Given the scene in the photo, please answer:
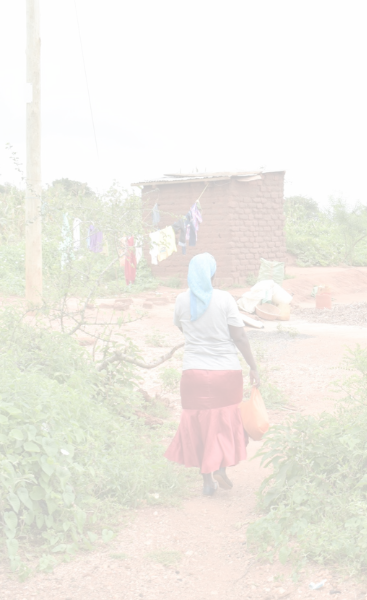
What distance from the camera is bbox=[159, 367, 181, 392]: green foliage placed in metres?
6.75

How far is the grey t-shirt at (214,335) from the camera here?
4008 millimetres

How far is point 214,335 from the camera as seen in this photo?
4.01 metres

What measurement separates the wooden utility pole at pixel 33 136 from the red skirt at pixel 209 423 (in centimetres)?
594

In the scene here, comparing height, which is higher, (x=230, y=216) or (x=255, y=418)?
(x=230, y=216)

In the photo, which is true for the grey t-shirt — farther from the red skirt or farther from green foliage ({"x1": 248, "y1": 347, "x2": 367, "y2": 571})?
green foliage ({"x1": 248, "y1": 347, "x2": 367, "y2": 571})

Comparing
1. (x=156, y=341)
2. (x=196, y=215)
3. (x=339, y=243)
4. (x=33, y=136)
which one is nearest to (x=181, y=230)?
(x=196, y=215)

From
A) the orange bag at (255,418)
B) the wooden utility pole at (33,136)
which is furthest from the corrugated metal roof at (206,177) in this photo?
the orange bag at (255,418)

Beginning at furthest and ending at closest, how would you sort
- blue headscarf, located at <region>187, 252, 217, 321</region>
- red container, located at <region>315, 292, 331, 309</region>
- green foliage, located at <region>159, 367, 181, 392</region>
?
red container, located at <region>315, 292, 331, 309</region> < green foliage, located at <region>159, 367, 181, 392</region> < blue headscarf, located at <region>187, 252, 217, 321</region>

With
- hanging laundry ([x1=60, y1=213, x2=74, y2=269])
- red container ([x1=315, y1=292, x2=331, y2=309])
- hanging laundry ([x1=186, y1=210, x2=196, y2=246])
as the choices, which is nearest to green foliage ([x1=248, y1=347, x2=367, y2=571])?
hanging laundry ([x1=60, y1=213, x2=74, y2=269])

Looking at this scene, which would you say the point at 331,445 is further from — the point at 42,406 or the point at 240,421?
the point at 42,406

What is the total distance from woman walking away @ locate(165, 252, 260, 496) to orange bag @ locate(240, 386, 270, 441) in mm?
55

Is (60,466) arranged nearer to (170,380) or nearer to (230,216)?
(170,380)

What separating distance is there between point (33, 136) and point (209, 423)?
7.00 meters

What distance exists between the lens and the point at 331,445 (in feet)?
11.5
